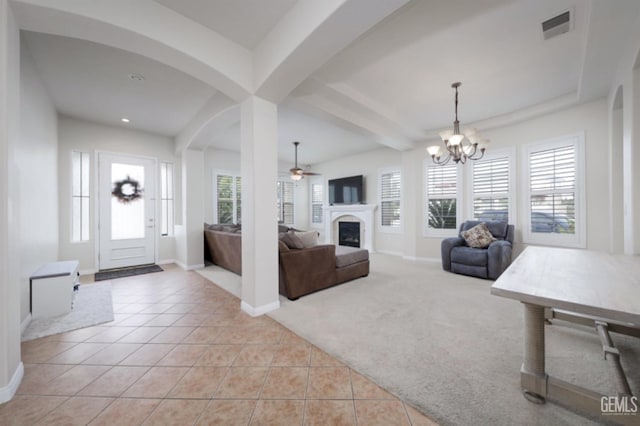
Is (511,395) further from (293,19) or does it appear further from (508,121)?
(508,121)

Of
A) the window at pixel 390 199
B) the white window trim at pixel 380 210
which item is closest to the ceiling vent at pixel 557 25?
the white window trim at pixel 380 210

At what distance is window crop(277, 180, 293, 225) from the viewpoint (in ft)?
26.1

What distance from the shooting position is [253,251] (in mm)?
2588

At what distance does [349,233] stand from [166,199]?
4853mm

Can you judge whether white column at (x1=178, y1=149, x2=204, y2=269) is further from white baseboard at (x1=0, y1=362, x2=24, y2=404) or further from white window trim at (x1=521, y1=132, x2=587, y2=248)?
white window trim at (x1=521, y1=132, x2=587, y2=248)

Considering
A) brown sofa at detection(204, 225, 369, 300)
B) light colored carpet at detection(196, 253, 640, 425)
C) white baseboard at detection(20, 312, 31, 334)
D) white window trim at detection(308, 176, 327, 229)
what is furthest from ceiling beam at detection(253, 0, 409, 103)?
white window trim at detection(308, 176, 327, 229)

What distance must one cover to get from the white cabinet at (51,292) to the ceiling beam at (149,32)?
7.72ft

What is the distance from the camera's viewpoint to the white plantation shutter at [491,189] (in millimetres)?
4434

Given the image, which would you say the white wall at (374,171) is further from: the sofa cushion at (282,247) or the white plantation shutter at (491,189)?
the sofa cushion at (282,247)

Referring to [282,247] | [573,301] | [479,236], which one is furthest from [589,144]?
[282,247]

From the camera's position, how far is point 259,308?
2.61 m

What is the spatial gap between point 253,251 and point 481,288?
125 inches

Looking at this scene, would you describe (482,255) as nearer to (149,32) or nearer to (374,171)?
(374,171)

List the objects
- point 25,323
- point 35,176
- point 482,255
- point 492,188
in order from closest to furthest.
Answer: point 25,323 < point 35,176 < point 482,255 < point 492,188
